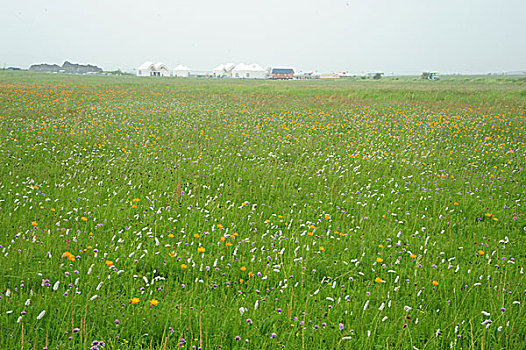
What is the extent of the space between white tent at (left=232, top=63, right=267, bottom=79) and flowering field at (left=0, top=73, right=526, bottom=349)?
421ft

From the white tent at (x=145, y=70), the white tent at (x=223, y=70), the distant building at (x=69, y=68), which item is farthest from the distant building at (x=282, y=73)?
the distant building at (x=69, y=68)

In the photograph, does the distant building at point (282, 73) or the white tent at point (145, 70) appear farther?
the distant building at point (282, 73)

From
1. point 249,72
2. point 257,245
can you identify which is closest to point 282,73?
point 249,72

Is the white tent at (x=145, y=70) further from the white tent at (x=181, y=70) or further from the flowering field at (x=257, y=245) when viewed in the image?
the flowering field at (x=257, y=245)

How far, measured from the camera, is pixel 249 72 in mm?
133750

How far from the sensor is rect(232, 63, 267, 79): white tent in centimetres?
13325

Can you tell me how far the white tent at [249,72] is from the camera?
133250 millimetres

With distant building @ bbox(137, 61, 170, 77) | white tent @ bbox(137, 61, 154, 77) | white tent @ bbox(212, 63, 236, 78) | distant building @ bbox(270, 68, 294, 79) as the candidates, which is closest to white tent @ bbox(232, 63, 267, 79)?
distant building @ bbox(270, 68, 294, 79)

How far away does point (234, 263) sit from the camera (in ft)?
13.4

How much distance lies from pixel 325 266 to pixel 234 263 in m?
1.07

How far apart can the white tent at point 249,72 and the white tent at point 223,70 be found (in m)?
12.2

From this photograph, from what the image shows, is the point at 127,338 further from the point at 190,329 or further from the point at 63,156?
the point at 63,156

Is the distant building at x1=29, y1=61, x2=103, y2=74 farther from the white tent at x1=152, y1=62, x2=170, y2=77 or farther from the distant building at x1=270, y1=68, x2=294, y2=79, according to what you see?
the distant building at x1=270, y1=68, x2=294, y2=79

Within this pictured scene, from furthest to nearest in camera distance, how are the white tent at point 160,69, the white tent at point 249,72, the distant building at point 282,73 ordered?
the distant building at point 282,73 < the white tent at point 249,72 < the white tent at point 160,69
